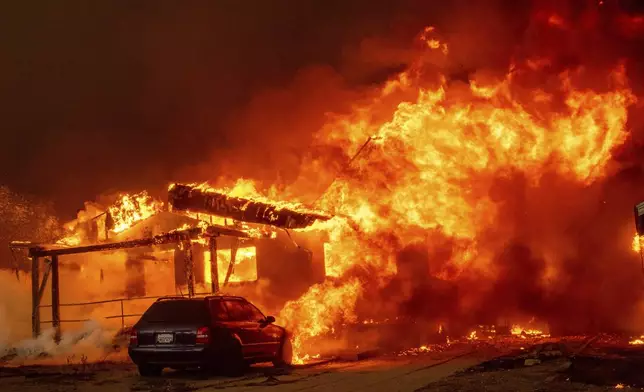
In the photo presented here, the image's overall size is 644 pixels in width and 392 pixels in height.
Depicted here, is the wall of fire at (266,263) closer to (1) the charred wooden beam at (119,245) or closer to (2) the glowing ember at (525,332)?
(1) the charred wooden beam at (119,245)

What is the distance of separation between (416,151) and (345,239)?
352 centimetres

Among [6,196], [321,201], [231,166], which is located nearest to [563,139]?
[321,201]

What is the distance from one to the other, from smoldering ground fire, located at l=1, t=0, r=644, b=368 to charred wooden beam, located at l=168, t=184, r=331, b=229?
1.94m

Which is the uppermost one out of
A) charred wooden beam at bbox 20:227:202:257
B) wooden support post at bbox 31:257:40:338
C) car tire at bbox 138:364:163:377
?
charred wooden beam at bbox 20:227:202:257

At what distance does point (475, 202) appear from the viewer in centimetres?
2155

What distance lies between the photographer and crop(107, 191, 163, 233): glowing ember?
22.6 m

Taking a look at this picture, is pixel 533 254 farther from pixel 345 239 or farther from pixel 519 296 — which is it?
pixel 345 239

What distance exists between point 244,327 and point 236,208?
5.46m

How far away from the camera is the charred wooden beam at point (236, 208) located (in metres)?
18.2

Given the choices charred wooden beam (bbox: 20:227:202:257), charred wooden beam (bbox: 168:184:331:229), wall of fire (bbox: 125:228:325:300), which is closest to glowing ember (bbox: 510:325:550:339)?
wall of fire (bbox: 125:228:325:300)

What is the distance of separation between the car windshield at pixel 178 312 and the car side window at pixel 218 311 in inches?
7.1

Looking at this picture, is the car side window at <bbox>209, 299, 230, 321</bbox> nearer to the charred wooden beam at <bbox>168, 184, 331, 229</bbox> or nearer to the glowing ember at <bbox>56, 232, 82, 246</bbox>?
the charred wooden beam at <bbox>168, 184, 331, 229</bbox>

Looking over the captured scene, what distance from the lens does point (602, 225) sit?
79.2 feet

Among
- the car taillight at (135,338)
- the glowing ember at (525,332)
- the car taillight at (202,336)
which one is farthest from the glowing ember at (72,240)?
the glowing ember at (525,332)
